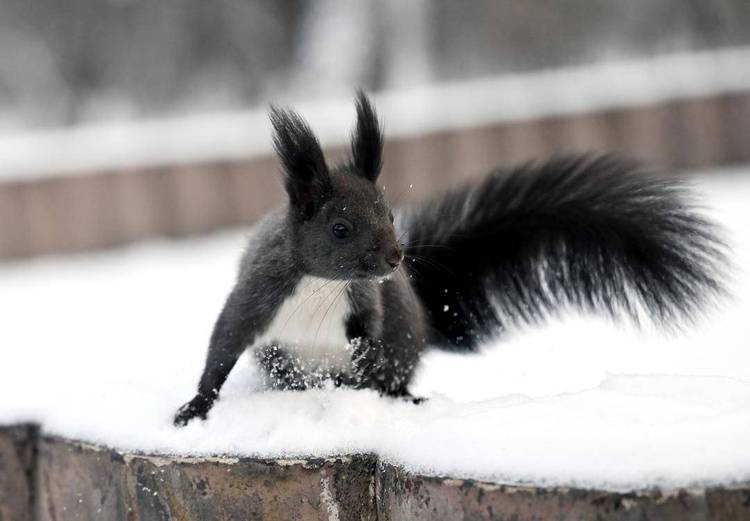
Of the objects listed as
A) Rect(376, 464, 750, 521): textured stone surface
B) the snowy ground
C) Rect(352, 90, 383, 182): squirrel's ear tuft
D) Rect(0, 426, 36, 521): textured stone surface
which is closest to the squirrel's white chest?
the snowy ground

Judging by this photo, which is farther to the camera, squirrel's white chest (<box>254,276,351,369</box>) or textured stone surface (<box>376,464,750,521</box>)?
squirrel's white chest (<box>254,276,351,369</box>)

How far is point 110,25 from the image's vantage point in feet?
27.2

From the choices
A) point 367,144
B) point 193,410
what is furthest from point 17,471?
point 367,144

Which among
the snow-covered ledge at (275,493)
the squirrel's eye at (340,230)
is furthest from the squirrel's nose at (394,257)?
the snow-covered ledge at (275,493)

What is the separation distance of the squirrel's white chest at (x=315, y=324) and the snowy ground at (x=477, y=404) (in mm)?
119

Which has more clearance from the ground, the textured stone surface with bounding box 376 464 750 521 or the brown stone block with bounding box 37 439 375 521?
the brown stone block with bounding box 37 439 375 521

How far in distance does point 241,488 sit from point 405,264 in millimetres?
730

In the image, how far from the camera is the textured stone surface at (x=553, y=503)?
4.52ft

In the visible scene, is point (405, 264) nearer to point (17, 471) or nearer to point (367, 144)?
point (367, 144)

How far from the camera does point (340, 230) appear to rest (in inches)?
80.1

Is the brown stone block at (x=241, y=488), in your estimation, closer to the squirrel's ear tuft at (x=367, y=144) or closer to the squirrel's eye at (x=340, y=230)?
the squirrel's eye at (x=340, y=230)

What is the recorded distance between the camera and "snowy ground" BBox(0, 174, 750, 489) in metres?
1.45

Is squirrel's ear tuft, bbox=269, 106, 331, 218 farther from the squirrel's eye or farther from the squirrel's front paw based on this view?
the squirrel's front paw

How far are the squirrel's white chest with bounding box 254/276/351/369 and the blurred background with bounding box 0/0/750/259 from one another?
162 inches
